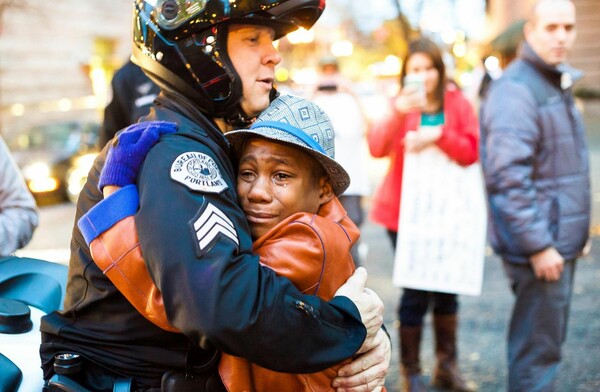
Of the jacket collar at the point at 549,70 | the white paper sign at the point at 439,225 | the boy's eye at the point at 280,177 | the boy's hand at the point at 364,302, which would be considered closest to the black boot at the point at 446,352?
the white paper sign at the point at 439,225

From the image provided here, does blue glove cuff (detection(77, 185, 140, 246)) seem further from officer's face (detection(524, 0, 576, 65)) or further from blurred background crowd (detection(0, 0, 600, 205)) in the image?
blurred background crowd (detection(0, 0, 600, 205))

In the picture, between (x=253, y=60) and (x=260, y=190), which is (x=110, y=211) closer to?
(x=260, y=190)

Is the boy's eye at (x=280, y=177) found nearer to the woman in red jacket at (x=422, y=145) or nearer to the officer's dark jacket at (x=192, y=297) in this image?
the officer's dark jacket at (x=192, y=297)

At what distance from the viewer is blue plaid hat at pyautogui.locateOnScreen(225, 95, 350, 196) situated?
6.65 ft

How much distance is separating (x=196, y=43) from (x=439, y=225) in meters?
2.99

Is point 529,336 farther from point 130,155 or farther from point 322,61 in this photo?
point 322,61

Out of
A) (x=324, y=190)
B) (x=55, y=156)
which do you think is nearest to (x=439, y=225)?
(x=324, y=190)

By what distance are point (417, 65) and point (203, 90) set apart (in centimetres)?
306

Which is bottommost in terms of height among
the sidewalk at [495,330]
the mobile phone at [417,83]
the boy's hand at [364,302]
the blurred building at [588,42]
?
the sidewalk at [495,330]

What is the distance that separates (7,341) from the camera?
220 cm

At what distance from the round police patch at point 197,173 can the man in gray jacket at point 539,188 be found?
2.39 meters

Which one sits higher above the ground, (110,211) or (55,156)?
(110,211)

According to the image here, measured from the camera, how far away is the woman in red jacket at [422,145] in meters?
4.64

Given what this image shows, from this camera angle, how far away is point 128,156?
1803 millimetres
